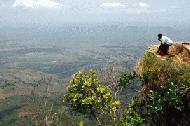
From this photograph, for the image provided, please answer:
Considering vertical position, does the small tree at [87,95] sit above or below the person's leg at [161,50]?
below

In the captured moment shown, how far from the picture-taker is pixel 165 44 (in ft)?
88.7

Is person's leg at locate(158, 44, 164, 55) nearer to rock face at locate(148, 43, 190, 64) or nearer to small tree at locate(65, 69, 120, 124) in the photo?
rock face at locate(148, 43, 190, 64)

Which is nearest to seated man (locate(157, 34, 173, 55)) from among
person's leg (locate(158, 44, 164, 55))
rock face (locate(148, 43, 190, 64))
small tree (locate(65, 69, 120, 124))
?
person's leg (locate(158, 44, 164, 55))

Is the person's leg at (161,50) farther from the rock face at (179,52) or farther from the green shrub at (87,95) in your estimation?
the green shrub at (87,95)

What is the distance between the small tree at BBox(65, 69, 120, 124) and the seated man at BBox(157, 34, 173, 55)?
18.2ft

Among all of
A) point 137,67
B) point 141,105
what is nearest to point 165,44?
point 137,67

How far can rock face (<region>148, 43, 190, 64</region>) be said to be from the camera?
2554cm

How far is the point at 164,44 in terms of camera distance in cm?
2708

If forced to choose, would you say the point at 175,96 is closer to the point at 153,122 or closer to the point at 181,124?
the point at 181,124

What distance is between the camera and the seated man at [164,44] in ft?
88.2

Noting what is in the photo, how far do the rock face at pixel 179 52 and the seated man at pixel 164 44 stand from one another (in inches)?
13.1

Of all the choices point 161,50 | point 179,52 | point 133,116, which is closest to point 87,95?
point 161,50

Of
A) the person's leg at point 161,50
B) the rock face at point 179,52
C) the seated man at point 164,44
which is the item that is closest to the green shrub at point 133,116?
the rock face at point 179,52

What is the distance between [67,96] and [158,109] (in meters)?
11.2
